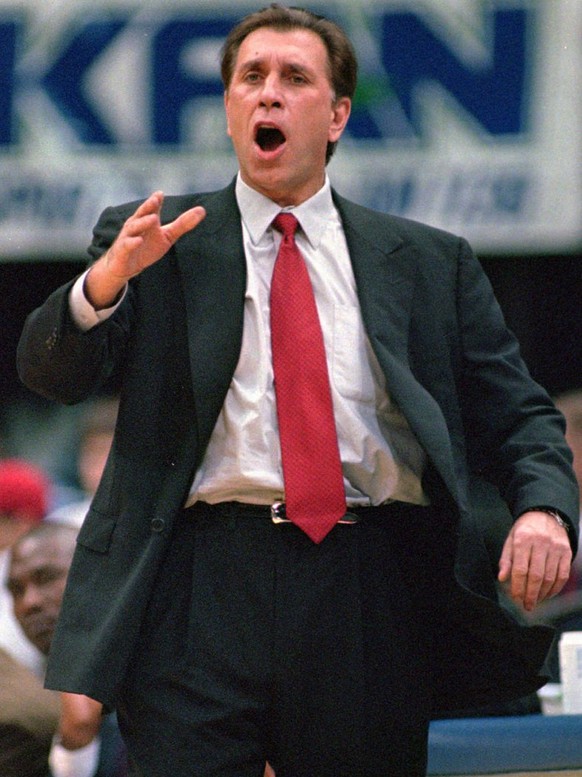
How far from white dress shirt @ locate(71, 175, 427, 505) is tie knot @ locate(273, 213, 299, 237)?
1 cm

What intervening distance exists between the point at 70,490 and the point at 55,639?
367 cm

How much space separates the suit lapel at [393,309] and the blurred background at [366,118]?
2.87 meters

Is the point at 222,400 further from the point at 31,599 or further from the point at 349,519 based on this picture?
the point at 31,599

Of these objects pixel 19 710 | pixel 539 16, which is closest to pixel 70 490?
pixel 19 710

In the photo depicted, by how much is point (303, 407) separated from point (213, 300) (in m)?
0.26

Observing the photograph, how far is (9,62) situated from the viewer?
18.7 ft

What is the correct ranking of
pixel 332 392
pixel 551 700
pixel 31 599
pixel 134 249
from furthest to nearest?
pixel 31 599, pixel 551 700, pixel 332 392, pixel 134 249

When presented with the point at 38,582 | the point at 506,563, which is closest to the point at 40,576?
the point at 38,582

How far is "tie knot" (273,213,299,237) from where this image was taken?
259cm

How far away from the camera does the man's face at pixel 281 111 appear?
259 centimetres

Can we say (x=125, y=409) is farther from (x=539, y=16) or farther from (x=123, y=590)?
(x=539, y=16)

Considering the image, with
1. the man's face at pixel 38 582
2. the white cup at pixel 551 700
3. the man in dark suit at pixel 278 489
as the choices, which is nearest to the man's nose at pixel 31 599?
the man's face at pixel 38 582

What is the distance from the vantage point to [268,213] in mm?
2621

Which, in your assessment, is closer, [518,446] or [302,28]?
[518,446]
